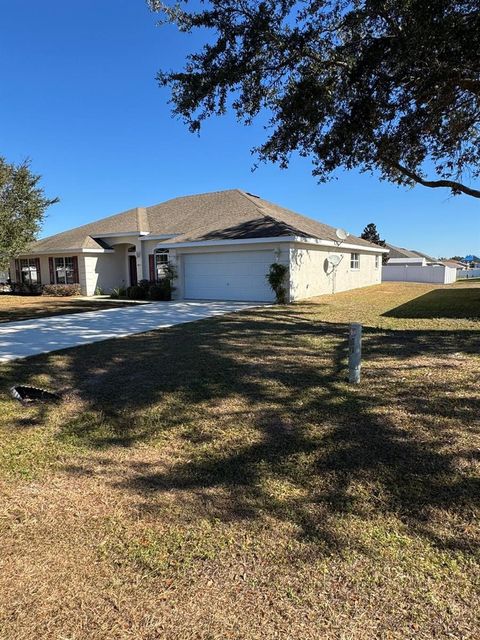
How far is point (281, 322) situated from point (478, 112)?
26.5 feet

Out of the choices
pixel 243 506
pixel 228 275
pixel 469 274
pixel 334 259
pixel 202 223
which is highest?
pixel 202 223

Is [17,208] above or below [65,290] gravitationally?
above

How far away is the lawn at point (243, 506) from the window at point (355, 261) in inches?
832

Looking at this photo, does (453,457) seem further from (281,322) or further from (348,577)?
(281,322)

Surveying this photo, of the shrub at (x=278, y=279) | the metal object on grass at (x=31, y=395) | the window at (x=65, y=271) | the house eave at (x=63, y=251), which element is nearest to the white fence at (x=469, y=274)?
the shrub at (x=278, y=279)

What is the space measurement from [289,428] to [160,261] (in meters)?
19.1

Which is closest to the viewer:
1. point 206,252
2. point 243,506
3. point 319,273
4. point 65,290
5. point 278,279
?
point 243,506

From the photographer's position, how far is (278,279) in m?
17.4

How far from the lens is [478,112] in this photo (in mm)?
12047

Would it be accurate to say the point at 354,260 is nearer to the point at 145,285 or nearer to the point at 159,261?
the point at 159,261

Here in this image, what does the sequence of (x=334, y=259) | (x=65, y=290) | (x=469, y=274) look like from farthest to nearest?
(x=469, y=274) < (x=65, y=290) < (x=334, y=259)

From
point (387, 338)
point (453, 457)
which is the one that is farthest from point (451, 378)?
point (387, 338)

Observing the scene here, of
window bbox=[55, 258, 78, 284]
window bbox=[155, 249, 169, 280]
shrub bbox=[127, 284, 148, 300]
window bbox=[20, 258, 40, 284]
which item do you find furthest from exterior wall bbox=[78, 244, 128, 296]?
shrub bbox=[127, 284, 148, 300]

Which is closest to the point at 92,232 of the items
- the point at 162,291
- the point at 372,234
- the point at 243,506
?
the point at 162,291
